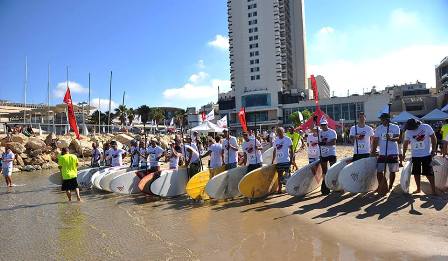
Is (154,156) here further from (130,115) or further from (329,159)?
(130,115)

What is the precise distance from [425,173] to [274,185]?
3679 mm

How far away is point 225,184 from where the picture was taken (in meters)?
10.3

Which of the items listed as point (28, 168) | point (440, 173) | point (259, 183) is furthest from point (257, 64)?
point (440, 173)

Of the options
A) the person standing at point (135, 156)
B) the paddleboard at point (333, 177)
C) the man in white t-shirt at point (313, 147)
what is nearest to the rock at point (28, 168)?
the person standing at point (135, 156)

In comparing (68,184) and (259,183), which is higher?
(259,183)

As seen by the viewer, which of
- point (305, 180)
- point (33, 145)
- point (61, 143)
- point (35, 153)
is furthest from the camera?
point (61, 143)

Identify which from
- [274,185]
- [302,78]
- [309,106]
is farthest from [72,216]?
[302,78]

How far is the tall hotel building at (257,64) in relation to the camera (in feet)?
322

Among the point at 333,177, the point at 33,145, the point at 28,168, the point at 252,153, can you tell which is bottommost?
the point at 28,168

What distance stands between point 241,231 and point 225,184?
3121 mm

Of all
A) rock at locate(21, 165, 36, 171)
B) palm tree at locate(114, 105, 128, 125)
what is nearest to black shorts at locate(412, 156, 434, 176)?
rock at locate(21, 165, 36, 171)

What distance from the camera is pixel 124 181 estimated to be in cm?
1259

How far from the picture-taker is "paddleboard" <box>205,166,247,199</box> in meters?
10.1

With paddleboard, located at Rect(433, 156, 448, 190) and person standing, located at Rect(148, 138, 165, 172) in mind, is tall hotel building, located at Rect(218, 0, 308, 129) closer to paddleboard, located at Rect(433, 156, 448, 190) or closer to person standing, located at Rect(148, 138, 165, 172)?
person standing, located at Rect(148, 138, 165, 172)
